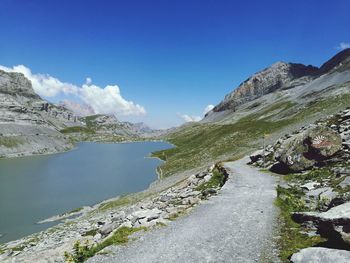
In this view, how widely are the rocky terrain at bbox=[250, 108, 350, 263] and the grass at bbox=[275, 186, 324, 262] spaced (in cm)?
5

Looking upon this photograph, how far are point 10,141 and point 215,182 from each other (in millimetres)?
162907

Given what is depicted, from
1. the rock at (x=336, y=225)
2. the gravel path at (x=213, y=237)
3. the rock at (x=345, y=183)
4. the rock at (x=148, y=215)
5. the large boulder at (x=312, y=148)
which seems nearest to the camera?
the rock at (x=336, y=225)

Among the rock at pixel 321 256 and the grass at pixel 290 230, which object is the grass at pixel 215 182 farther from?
the rock at pixel 321 256

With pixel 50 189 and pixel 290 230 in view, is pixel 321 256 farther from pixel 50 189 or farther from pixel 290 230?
pixel 50 189

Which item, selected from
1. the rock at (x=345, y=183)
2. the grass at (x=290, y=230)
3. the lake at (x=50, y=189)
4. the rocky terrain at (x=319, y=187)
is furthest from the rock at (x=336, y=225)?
the lake at (x=50, y=189)

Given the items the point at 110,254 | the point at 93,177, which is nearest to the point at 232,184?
the point at 110,254

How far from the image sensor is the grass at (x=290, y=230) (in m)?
15.5

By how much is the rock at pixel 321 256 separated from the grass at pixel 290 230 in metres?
0.74

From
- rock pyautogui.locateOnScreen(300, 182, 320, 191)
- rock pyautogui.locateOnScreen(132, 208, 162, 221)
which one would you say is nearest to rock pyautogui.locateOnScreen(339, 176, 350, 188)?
rock pyautogui.locateOnScreen(300, 182, 320, 191)

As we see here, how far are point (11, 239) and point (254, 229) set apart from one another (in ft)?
130

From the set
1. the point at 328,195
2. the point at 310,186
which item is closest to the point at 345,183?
the point at 328,195

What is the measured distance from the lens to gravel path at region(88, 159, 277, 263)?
1546cm

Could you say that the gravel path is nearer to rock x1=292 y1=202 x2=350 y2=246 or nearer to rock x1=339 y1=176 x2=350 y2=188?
rock x1=292 y1=202 x2=350 y2=246

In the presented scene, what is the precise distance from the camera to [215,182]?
3703 centimetres
